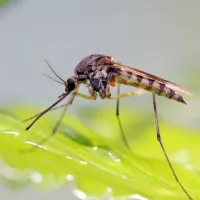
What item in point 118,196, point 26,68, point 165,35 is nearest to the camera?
point 118,196

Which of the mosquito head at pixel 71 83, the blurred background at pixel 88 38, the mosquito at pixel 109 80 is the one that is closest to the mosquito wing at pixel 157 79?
the mosquito at pixel 109 80

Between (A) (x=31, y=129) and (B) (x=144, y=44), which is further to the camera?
(B) (x=144, y=44)

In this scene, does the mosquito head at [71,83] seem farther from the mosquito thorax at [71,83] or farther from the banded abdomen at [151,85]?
the banded abdomen at [151,85]

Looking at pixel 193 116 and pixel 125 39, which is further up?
pixel 125 39

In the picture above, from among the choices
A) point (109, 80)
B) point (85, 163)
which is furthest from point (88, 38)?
point (85, 163)

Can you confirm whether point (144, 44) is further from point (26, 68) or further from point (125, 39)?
point (26, 68)

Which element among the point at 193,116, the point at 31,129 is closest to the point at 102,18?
the point at 193,116

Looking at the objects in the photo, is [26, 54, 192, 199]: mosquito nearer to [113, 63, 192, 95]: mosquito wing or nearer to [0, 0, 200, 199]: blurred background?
[113, 63, 192, 95]: mosquito wing

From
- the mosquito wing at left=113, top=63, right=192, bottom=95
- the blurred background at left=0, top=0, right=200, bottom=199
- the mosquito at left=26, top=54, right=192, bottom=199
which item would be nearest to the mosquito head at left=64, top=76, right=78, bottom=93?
the mosquito at left=26, top=54, right=192, bottom=199
